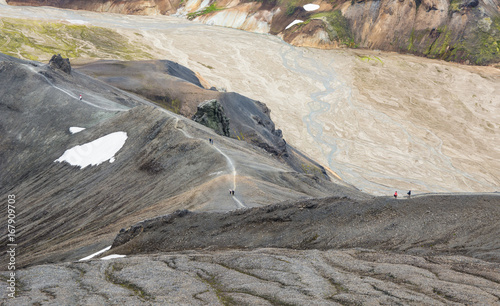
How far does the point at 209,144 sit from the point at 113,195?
8.37 metres

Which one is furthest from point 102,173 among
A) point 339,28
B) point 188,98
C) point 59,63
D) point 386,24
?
point 386,24

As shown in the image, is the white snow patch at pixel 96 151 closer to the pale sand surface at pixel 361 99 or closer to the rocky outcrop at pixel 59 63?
the rocky outcrop at pixel 59 63

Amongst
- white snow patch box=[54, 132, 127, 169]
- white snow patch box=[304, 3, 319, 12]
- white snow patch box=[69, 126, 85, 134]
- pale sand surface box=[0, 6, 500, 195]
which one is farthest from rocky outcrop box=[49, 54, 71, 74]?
white snow patch box=[304, 3, 319, 12]

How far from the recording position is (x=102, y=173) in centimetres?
3669

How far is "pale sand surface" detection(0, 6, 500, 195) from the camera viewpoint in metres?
74.5

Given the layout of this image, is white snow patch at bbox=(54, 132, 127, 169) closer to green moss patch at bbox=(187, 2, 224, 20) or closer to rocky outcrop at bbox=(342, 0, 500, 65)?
rocky outcrop at bbox=(342, 0, 500, 65)

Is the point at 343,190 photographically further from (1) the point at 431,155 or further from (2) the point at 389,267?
(1) the point at 431,155

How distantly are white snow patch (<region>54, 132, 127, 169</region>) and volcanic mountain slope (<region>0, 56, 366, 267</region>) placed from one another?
149 mm

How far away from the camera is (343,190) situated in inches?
1555

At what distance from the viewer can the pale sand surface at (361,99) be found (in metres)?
74.5

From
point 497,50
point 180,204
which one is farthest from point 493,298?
point 497,50

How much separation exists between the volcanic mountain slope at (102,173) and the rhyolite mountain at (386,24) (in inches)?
3686

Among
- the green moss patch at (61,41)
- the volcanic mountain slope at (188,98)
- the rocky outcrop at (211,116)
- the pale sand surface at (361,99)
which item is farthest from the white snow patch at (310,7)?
the rocky outcrop at (211,116)

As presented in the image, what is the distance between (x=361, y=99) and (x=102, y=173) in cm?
7663
